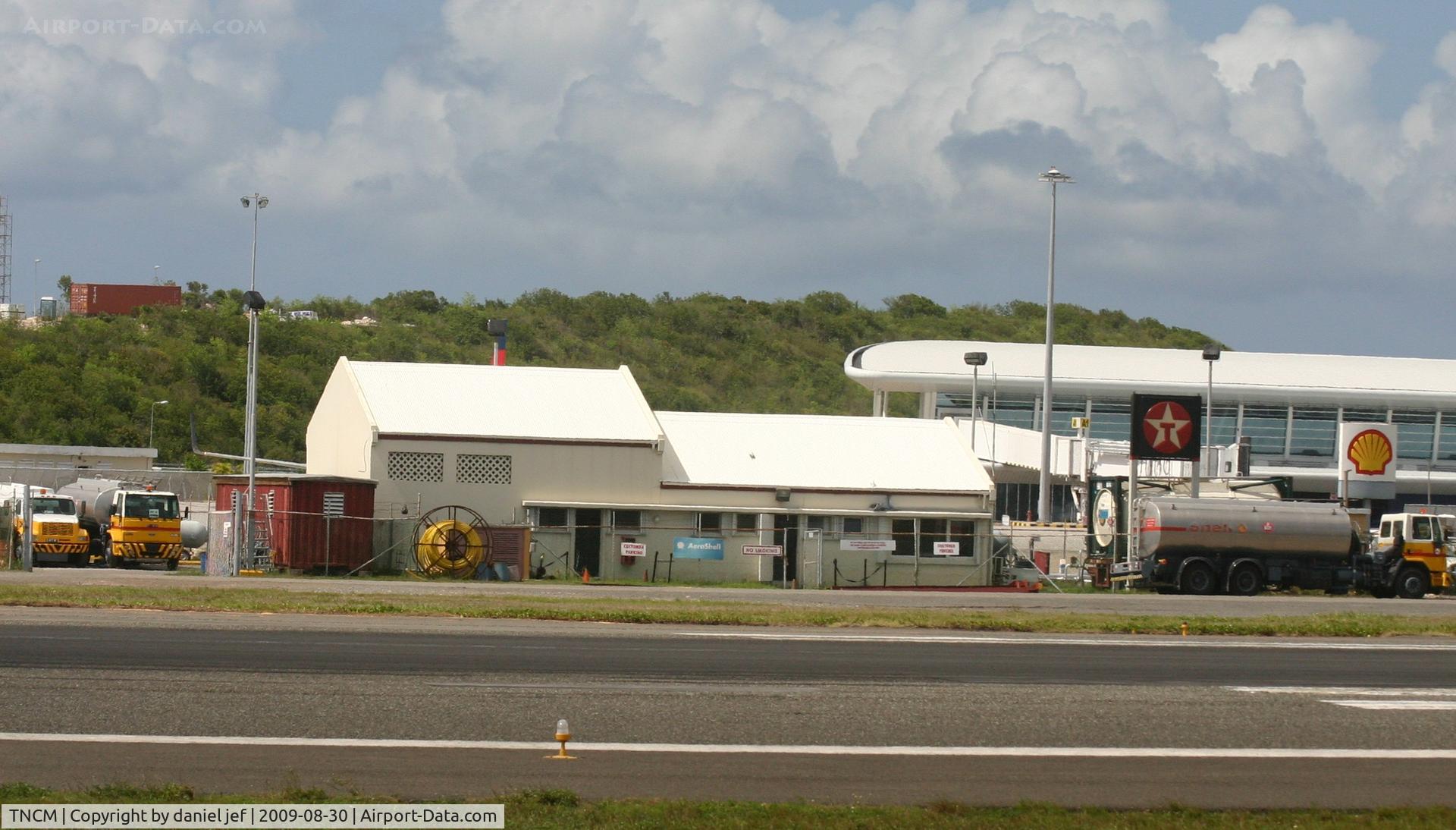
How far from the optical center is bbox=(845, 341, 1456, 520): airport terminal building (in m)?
86.9

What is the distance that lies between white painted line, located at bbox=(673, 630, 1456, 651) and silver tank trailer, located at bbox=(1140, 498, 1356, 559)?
53.9ft

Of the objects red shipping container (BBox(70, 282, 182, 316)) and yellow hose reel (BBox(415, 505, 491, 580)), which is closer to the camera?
yellow hose reel (BBox(415, 505, 491, 580))

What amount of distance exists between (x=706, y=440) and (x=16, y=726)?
3860 centimetres

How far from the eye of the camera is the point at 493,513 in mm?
47281

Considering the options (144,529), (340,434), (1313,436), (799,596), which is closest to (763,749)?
(799,596)

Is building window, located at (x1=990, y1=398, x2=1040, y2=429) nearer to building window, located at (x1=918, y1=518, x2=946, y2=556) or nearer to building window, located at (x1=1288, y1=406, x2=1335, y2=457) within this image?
building window, located at (x1=1288, y1=406, x2=1335, y2=457)

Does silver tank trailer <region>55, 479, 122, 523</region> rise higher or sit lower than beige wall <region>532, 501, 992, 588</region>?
higher

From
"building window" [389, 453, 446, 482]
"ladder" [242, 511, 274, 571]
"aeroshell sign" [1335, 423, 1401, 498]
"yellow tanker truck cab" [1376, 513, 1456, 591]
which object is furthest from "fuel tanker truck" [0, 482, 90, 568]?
"aeroshell sign" [1335, 423, 1401, 498]

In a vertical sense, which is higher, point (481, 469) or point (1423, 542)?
point (481, 469)

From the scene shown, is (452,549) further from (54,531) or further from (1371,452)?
(1371,452)

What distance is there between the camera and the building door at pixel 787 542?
153 ft

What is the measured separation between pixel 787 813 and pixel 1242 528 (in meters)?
35.7

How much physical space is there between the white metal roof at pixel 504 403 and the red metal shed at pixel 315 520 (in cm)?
399

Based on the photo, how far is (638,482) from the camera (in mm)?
48156
